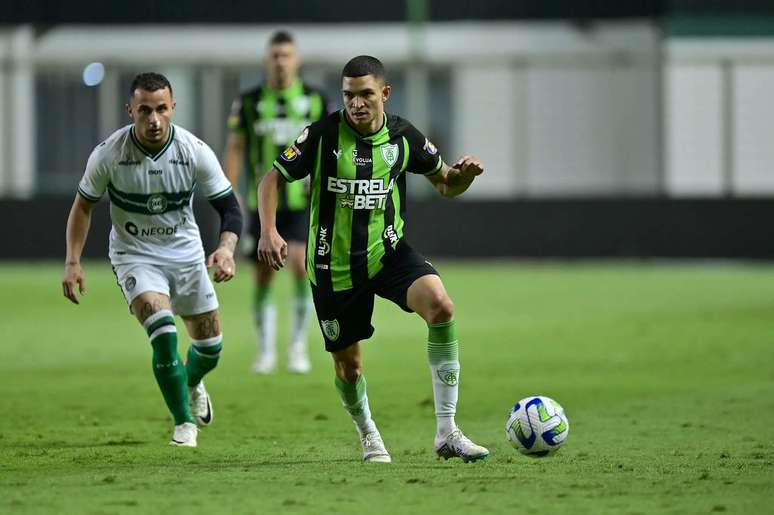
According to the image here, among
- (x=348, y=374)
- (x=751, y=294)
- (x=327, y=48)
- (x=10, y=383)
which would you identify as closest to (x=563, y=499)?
(x=348, y=374)

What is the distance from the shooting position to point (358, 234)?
7.59m

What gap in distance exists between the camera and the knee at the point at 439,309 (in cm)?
739

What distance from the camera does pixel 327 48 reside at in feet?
101

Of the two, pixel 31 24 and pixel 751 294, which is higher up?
pixel 31 24

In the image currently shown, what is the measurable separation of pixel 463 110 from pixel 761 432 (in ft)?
68.9

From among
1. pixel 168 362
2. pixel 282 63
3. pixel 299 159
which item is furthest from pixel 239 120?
pixel 299 159

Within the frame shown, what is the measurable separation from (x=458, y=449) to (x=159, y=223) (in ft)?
7.11

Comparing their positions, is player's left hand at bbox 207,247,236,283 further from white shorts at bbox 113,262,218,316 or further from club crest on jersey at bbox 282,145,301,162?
club crest on jersey at bbox 282,145,301,162

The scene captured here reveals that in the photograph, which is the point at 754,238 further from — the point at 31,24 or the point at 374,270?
the point at 374,270

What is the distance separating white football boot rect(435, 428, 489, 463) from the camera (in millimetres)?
7348

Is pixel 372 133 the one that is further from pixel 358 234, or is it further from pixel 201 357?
pixel 201 357

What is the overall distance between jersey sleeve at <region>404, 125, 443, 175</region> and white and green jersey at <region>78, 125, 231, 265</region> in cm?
119

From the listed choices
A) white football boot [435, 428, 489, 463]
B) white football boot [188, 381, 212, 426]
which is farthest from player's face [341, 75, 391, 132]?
white football boot [188, 381, 212, 426]

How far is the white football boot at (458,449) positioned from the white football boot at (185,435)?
146 centimetres
